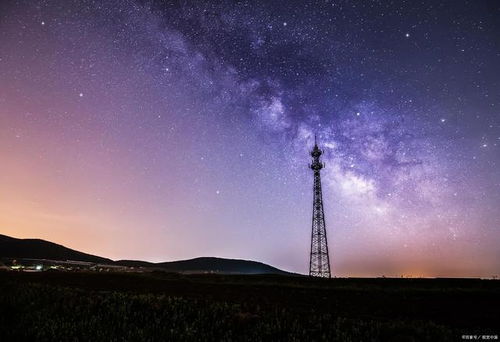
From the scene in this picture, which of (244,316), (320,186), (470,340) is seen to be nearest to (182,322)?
(244,316)

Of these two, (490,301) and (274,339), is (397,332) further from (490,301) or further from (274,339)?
(490,301)

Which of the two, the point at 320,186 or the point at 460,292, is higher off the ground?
the point at 320,186

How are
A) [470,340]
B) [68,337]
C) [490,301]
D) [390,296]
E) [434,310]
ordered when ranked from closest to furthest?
[68,337] < [470,340] < [434,310] < [490,301] < [390,296]

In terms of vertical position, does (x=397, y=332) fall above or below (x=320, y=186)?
below

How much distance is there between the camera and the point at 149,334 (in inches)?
281

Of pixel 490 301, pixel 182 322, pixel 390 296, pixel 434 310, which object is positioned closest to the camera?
pixel 182 322

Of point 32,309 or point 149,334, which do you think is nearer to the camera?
point 149,334

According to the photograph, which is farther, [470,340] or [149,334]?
[470,340]

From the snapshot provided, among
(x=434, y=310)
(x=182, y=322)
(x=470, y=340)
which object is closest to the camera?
(x=470, y=340)

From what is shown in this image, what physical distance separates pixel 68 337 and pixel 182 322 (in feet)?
8.91

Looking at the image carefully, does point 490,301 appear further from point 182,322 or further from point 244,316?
point 182,322

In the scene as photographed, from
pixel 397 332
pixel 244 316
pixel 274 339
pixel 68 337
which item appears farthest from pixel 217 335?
pixel 397 332

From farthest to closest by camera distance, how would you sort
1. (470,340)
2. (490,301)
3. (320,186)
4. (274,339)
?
(320,186), (490,301), (470,340), (274,339)

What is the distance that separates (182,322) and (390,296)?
17.0 metres
